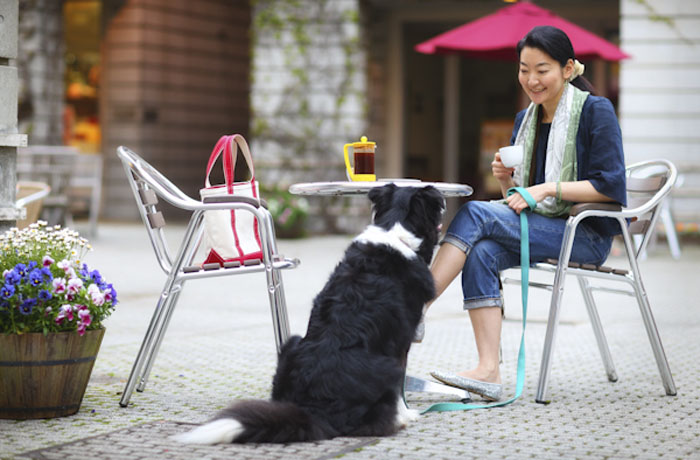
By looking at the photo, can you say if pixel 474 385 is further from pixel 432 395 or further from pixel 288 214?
pixel 288 214

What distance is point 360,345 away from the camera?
10.4 feet

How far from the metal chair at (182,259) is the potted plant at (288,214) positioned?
8653 mm

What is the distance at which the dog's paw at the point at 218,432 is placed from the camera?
9.86ft

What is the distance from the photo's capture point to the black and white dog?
3.06 m

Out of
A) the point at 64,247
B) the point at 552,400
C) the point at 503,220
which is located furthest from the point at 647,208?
the point at 64,247

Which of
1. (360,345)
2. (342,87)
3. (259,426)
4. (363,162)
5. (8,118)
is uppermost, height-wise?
(342,87)

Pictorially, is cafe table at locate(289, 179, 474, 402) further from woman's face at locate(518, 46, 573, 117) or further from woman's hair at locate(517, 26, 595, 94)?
woman's hair at locate(517, 26, 595, 94)

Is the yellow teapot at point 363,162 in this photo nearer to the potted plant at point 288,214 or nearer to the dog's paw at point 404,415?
the dog's paw at point 404,415

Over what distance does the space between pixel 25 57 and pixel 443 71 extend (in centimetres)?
583

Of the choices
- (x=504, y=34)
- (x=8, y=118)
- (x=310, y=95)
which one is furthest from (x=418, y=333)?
(x=310, y=95)

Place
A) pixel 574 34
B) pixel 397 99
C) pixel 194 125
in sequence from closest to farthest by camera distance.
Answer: pixel 574 34 < pixel 397 99 < pixel 194 125

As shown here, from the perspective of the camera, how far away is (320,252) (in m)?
10.9

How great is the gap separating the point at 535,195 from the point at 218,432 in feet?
5.23

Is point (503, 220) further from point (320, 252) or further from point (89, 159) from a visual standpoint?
point (89, 159)
